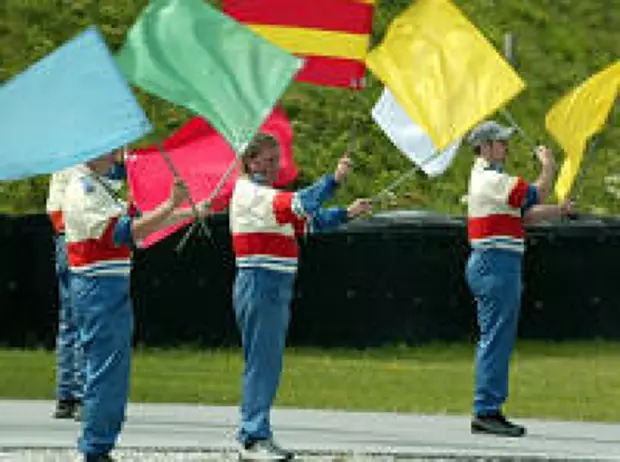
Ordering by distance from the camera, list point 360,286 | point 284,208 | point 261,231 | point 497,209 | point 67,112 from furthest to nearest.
A: point 360,286, point 497,209, point 261,231, point 284,208, point 67,112

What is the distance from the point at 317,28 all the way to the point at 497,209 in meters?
Result: 1.66

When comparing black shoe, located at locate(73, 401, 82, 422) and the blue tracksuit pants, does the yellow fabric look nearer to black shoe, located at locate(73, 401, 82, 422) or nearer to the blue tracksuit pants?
the blue tracksuit pants

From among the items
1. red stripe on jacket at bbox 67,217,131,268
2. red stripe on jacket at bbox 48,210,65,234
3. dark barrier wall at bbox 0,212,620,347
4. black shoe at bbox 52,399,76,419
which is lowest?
dark barrier wall at bbox 0,212,620,347

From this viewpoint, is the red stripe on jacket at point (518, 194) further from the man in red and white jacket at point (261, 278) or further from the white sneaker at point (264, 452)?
the white sneaker at point (264, 452)

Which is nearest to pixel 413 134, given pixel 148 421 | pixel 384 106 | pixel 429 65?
pixel 384 106

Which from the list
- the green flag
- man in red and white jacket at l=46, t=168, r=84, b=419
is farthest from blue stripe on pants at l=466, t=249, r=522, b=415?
the green flag

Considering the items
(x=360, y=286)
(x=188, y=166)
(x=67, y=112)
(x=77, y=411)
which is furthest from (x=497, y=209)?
(x=360, y=286)

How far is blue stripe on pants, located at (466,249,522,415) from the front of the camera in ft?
53.5

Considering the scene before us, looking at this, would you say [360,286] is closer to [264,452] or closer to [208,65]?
[264,452]

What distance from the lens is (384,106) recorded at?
17.3 metres

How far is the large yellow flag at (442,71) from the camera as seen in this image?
15.5 metres

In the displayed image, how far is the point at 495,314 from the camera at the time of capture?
16391 mm

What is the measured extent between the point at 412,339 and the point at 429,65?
8640 mm

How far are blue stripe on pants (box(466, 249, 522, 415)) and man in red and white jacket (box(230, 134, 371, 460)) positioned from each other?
2408 mm
